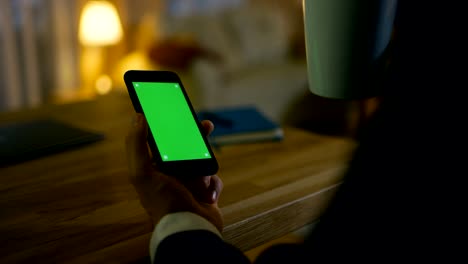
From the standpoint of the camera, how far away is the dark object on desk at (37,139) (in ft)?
2.79

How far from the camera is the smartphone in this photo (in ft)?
2.11

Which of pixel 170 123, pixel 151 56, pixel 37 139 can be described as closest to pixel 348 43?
pixel 170 123

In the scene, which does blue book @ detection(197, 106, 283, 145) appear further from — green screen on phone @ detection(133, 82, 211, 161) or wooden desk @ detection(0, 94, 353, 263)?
green screen on phone @ detection(133, 82, 211, 161)

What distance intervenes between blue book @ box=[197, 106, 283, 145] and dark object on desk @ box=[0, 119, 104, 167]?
0.22 meters

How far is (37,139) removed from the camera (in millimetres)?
909

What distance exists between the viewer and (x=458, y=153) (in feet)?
1.23

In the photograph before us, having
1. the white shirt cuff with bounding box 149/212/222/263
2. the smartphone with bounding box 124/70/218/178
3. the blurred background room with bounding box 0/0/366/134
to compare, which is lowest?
the blurred background room with bounding box 0/0/366/134

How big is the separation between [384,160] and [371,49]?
0.28 m

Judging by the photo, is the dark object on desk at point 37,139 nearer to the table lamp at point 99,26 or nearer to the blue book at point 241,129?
the blue book at point 241,129

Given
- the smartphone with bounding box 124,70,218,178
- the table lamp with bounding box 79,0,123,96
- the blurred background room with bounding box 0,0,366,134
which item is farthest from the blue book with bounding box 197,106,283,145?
the table lamp with bounding box 79,0,123,96

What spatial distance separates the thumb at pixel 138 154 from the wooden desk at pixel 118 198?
Result: 0.08 m

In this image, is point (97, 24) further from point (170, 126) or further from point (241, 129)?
point (170, 126)

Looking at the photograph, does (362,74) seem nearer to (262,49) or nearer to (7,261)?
(7,261)

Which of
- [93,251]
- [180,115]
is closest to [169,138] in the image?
[180,115]
